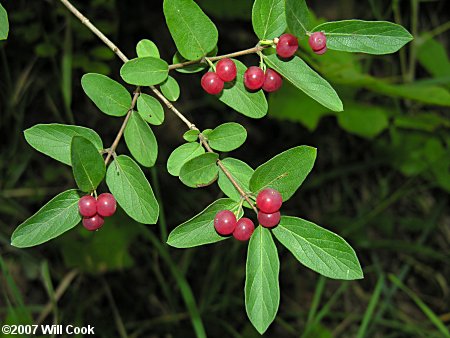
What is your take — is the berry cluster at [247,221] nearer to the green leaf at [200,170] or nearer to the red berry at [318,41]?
the green leaf at [200,170]

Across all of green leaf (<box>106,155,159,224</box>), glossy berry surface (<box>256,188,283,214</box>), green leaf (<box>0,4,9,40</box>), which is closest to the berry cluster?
glossy berry surface (<box>256,188,283,214</box>)

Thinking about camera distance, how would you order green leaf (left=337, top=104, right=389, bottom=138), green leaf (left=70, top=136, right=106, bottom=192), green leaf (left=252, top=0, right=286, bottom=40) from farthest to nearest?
green leaf (left=337, top=104, right=389, bottom=138) < green leaf (left=252, top=0, right=286, bottom=40) < green leaf (left=70, top=136, right=106, bottom=192)

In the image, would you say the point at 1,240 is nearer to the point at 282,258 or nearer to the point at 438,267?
the point at 282,258

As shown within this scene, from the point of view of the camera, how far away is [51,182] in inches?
95.4

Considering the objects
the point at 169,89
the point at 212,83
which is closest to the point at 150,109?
the point at 169,89

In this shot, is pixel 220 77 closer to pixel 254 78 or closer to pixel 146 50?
pixel 254 78

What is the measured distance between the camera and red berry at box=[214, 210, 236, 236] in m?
0.95

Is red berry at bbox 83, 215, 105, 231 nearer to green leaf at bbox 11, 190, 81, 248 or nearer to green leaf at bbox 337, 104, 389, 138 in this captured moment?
green leaf at bbox 11, 190, 81, 248

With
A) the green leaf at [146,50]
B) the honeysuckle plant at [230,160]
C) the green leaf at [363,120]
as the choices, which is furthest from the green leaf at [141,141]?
the green leaf at [363,120]

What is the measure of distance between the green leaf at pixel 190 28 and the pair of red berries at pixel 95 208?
26 centimetres

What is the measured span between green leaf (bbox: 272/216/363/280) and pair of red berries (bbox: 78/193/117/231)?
0.27m

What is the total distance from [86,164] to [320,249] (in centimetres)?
38

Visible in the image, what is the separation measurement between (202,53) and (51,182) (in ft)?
5.10

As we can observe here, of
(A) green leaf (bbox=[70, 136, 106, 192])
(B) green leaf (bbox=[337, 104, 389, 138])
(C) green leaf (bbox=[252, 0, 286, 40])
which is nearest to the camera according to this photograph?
(A) green leaf (bbox=[70, 136, 106, 192])
